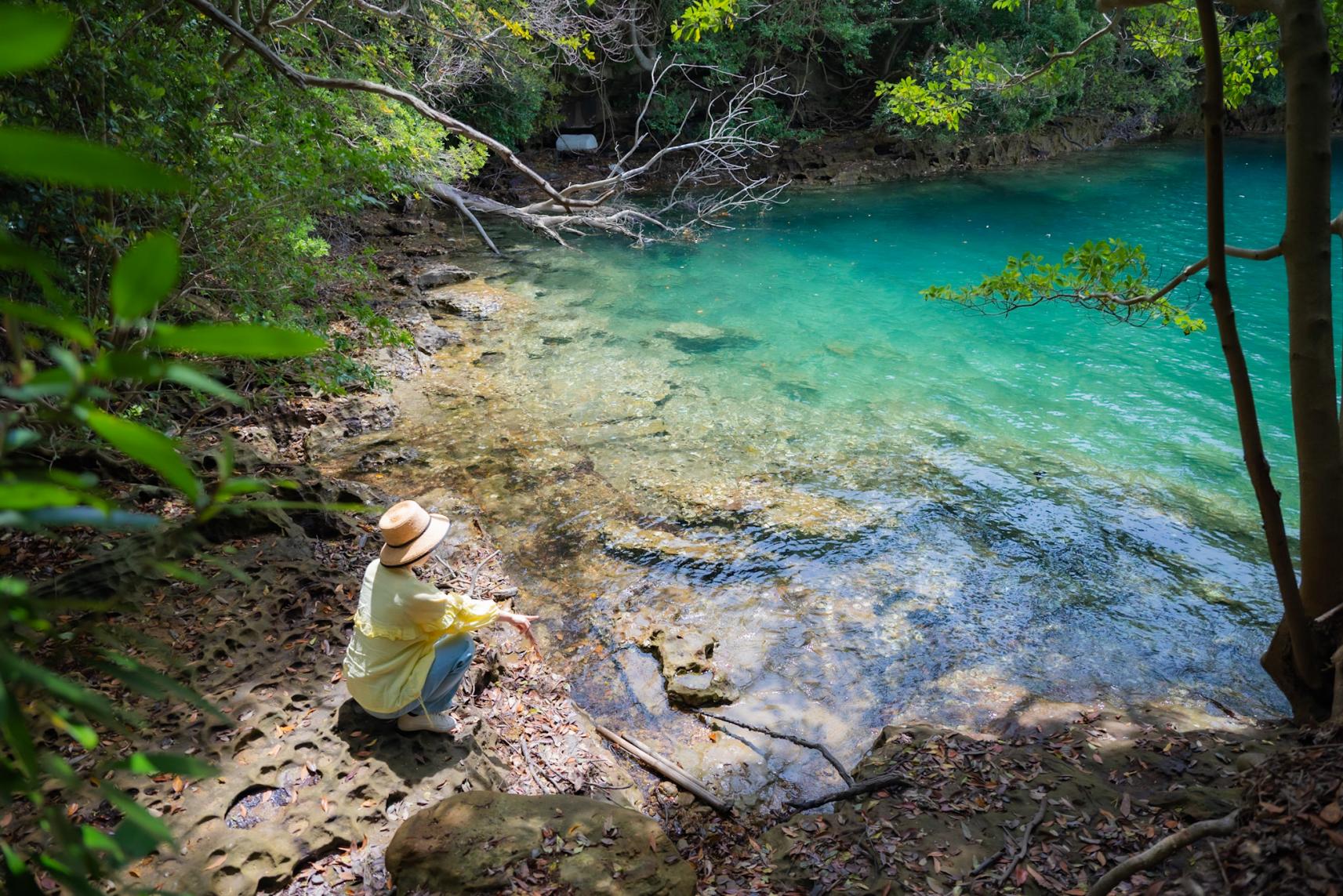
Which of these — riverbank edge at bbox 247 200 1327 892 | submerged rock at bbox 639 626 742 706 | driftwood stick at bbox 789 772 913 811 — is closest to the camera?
riverbank edge at bbox 247 200 1327 892

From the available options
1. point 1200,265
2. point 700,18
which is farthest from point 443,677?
point 700,18

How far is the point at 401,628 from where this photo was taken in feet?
12.6

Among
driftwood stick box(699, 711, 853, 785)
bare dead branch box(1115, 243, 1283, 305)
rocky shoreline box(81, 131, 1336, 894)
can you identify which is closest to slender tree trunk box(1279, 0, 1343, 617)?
bare dead branch box(1115, 243, 1283, 305)

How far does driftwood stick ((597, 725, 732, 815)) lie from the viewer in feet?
14.4

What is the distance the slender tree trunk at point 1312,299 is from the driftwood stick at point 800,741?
2.51 meters

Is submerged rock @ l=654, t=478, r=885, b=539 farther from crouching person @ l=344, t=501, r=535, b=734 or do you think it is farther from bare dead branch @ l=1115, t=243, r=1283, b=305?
crouching person @ l=344, t=501, r=535, b=734

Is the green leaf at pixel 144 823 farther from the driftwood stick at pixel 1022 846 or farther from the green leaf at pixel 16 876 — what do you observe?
the driftwood stick at pixel 1022 846

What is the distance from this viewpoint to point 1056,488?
8.49 meters

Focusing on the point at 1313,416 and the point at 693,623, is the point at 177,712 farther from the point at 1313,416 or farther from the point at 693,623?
the point at 1313,416

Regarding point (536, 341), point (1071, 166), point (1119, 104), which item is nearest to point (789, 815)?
point (536, 341)

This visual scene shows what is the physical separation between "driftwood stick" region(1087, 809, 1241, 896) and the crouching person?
2.91 metres

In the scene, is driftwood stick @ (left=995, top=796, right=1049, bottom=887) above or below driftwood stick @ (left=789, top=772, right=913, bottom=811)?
above

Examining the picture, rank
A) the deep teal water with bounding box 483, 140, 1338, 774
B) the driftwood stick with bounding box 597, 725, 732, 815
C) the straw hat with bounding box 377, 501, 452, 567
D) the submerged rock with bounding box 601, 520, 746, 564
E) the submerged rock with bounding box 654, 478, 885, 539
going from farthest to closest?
1. the submerged rock with bounding box 654, 478, 885, 539
2. the submerged rock with bounding box 601, 520, 746, 564
3. the deep teal water with bounding box 483, 140, 1338, 774
4. the driftwood stick with bounding box 597, 725, 732, 815
5. the straw hat with bounding box 377, 501, 452, 567

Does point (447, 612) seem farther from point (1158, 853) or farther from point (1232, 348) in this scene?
point (1232, 348)
